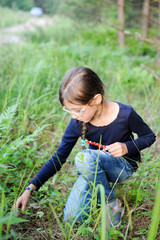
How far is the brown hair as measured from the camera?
1348 mm

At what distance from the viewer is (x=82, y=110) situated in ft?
4.54

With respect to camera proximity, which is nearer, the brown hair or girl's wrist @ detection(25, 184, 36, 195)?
the brown hair

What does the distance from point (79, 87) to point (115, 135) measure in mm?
399

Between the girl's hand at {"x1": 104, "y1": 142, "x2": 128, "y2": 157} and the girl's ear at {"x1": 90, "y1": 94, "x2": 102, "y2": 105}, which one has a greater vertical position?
the girl's ear at {"x1": 90, "y1": 94, "x2": 102, "y2": 105}

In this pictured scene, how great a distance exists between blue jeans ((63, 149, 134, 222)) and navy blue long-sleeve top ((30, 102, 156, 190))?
88 mm

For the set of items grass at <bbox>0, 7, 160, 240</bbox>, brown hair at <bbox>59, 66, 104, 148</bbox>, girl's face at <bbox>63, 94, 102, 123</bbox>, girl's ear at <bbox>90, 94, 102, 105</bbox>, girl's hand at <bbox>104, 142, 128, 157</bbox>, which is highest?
brown hair at <bbox>59, 66, 104, 148</bbox>

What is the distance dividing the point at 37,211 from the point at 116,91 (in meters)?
1.93

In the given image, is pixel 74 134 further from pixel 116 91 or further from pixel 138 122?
pixel 116 91

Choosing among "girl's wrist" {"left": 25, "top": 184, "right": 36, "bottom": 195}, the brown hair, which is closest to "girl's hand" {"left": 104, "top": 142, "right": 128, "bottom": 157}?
the brown hair

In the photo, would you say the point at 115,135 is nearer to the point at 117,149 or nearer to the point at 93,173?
the point at 117,149

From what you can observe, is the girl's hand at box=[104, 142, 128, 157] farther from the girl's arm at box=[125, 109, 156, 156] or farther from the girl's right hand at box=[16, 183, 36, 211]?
the girl's right hand at box=[16, 183, 36, 211]

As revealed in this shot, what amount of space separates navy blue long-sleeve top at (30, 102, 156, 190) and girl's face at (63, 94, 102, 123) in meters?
0.11

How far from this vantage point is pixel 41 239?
4.42 feet

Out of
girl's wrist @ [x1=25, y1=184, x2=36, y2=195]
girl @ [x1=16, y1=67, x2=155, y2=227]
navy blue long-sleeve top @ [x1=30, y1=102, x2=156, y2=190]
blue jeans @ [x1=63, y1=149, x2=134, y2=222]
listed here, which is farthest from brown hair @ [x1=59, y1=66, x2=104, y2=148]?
girl's wrist @ [x1=25, y1=184, x2=36, y2=195]
